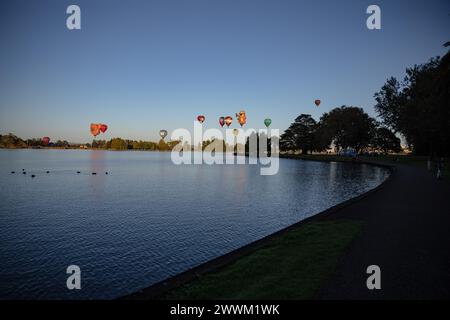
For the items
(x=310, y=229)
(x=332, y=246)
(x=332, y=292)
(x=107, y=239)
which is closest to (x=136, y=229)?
(x=107, y=239)

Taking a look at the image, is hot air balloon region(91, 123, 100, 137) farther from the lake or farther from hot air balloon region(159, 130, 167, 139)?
the lake

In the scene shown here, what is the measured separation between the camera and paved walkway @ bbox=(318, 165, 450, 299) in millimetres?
6727

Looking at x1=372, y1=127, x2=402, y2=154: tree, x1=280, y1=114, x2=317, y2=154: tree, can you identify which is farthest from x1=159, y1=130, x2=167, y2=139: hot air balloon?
x1=372, y1=127, x2=402, y2=154: tree

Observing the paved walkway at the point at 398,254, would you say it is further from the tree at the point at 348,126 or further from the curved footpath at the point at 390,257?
the tree at the point at 348,126

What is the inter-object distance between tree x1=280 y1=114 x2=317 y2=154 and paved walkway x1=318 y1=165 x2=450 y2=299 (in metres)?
123

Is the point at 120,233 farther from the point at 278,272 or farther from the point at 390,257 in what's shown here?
the point at 390,257

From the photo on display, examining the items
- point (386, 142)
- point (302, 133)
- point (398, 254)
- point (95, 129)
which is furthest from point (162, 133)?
point (398, 254)

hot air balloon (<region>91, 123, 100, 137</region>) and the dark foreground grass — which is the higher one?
hot air balloon (<region>91, 123, 100, 137</region>)

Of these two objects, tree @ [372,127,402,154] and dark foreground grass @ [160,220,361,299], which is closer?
dark foreground grass @ [160,220,361,299]

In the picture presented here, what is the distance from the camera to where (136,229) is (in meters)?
15.9

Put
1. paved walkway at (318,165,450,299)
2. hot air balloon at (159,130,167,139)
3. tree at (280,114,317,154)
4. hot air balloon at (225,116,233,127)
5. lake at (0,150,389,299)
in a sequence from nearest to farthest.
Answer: paved walkway at (318,165,450,299) → lake at (0,150,389,299) → hot air balloon at (225,116,233,127) → tree at (280,114,317,154) → hot air balloon at (159,130,167,139)

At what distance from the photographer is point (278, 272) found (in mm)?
7914

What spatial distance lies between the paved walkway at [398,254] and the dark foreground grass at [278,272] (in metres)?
0.41

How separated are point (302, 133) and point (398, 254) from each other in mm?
132679
